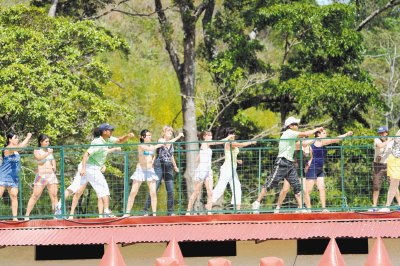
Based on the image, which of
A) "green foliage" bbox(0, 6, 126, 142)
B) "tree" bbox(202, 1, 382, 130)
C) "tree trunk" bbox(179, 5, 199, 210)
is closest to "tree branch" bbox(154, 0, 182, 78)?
"tree trunk" bbox(179, 5, 199, 210)

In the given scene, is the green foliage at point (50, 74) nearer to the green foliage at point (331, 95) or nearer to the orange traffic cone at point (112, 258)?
the green foliage at point (331, 95)

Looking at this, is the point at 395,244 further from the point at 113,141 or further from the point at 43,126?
the point at 43,126

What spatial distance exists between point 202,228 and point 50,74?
10.3 metres

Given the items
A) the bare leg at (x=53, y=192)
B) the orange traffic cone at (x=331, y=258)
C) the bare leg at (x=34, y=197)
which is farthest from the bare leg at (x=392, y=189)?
the bare leg at (x=34, y=197)

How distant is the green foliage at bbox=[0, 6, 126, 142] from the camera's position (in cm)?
2452

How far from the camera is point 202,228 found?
52.5 feet

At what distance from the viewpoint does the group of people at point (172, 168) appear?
1625 centimetres

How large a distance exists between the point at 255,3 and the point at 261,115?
12.7 m

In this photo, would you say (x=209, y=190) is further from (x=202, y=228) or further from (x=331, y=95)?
(x=331, y=95)

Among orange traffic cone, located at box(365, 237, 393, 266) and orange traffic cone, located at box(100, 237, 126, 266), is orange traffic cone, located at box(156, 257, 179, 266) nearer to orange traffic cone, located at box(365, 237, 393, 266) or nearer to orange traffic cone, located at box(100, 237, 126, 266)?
orange traffic cone, located at box(100, 237, 126, 266)

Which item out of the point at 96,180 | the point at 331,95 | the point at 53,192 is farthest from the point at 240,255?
the point at 331,95

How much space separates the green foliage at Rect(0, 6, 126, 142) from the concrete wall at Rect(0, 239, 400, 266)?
8.06m

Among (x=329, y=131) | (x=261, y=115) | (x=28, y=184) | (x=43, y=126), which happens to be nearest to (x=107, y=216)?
(x=28, y=184)

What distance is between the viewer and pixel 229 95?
96.8ft
